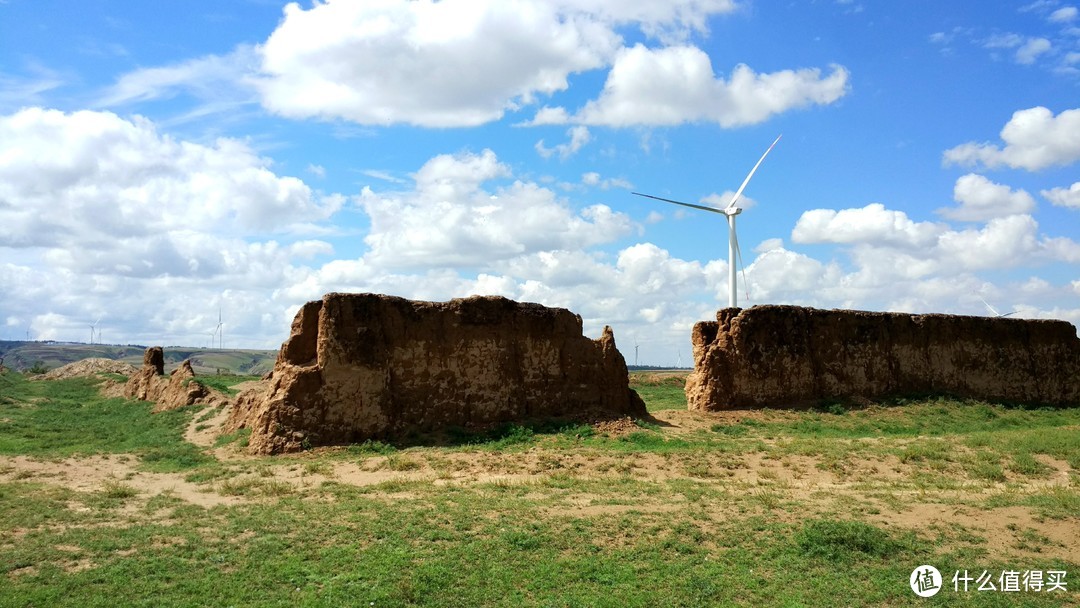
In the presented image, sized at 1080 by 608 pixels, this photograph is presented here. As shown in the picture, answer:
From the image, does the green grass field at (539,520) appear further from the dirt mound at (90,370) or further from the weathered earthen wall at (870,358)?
the dirt mound at (90,370)

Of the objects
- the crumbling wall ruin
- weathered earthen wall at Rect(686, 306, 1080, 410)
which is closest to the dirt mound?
the crumbling wall ruin

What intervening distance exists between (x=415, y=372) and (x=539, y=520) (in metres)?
8.97

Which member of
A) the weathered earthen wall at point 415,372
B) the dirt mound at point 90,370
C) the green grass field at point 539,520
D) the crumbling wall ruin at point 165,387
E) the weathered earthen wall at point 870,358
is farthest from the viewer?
the dirt mound at point 90,370

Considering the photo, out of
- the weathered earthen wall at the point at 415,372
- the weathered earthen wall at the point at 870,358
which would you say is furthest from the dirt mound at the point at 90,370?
the weathered earthen wall at the point at 870,358

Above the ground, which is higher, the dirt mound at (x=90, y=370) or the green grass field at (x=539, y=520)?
the dirt mound at (x=90, y=370)

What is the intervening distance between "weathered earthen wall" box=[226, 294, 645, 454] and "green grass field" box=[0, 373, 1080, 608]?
916 mm

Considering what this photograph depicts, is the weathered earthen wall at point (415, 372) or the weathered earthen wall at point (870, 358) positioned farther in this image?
the weathered earthen wall at point (870, 358)

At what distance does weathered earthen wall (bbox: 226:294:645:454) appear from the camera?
1852 centimetres

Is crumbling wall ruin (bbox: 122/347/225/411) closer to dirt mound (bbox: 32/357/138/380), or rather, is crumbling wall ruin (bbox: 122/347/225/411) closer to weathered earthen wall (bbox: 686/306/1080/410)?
dirt mound (bbox: 32/357/138/380)

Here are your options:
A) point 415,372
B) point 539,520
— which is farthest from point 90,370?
point 539,520

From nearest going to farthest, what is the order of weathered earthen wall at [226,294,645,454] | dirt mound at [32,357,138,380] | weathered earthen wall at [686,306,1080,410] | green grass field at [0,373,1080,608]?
green grass field at [0,373,1080,608] → weathered earthen wall at [226,294,645,454] → weathered earthen wall at [686,306,1080,410] → dirt mound at [32,357,138,380]

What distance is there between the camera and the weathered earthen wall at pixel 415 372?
729 inches

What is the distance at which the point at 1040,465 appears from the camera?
55.0ft

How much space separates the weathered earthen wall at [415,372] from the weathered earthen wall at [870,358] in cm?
598
